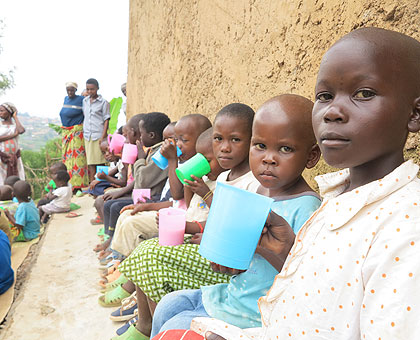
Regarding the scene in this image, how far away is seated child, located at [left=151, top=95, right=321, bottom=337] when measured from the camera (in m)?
1.30

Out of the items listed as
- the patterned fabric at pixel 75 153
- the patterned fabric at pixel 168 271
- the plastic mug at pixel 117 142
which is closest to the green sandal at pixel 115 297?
the patterned fabric at pixel 168 271

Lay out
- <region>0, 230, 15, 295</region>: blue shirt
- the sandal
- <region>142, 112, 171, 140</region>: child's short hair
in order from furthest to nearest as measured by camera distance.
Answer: <region>142, 112, 171, 140</region>: child's short hair, <region>0, 230, 15, 295</region>: blue shirt, the sandal

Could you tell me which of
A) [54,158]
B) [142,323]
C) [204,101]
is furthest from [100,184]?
[54,158]

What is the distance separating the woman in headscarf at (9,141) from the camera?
7.41 metres

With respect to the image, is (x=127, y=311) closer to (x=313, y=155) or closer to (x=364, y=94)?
(x=313, y=155)

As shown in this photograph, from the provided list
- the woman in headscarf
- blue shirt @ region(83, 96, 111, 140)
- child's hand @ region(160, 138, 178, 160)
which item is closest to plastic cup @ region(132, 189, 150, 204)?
child's hand @ region(160, 138, 178, 160)

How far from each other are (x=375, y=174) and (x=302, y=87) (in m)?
1.18

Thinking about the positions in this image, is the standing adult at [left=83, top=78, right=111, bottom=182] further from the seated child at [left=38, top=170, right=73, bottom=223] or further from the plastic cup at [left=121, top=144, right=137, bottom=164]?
the plastic cup at [left=121, top=144, right=137, bottom=164]

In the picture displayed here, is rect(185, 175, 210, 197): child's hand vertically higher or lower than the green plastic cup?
lower

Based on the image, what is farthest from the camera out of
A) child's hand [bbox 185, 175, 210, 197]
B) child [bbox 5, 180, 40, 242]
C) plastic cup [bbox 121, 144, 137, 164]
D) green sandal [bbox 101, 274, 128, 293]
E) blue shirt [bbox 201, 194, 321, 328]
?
child [bbox 5, 180, 40, 242]

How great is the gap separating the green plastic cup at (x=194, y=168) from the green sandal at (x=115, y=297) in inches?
41.4

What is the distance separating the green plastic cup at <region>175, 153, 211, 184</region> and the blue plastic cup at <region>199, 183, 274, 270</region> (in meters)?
0.94

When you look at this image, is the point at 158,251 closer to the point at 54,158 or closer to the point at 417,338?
the point at 417,338

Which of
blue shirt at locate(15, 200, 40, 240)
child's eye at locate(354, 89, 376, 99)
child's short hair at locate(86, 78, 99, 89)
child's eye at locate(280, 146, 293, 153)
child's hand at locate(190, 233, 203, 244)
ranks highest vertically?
child's eye at locate(354, 89, 376, 99)
